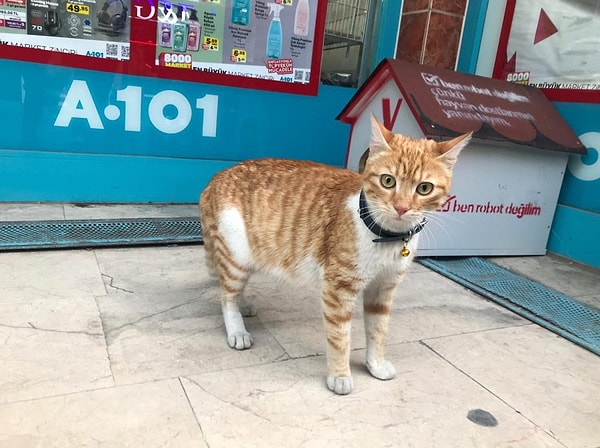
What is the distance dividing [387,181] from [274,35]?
3338 millimetres

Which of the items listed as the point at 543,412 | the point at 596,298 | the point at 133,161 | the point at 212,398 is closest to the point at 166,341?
the point at 212,398

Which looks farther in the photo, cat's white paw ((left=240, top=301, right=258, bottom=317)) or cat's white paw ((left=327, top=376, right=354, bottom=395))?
cat's white paw ((left=240, top=301, right=258, bottom=317))

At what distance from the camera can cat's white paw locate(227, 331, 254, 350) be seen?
2.43 meters

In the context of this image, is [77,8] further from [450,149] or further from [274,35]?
[450,149]

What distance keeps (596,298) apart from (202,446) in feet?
10.0

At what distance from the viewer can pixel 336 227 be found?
2.19 metres

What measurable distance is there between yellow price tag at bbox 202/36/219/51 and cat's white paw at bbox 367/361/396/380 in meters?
3.46

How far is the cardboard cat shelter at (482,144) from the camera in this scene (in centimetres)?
363

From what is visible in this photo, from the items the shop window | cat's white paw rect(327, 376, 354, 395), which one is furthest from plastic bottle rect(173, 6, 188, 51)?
cat's white paw rect(327, 376, 354, 395)

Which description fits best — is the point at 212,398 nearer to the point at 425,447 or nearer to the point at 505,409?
the point at 425,447

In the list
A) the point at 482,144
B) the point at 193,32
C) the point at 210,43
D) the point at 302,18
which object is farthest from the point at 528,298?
the point at 193,32

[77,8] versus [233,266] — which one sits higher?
[77,8]

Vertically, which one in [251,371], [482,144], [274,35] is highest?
[274,35]

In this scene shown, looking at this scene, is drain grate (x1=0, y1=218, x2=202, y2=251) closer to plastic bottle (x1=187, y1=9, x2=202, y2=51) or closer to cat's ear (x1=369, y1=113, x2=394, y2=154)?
plastic bottle (x1=187, y1=9, x2=202, y2=51)
